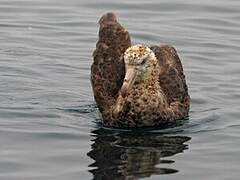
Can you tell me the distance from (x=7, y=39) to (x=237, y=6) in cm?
509

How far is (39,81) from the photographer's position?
1452 centimetres

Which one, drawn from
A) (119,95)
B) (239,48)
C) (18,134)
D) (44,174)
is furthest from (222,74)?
(44,174)

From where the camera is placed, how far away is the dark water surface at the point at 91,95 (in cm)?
1109

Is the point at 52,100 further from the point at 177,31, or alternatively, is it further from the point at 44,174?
the point at 177,31

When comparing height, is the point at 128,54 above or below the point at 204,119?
above

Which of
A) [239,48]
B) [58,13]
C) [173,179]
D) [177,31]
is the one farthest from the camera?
[58,13]

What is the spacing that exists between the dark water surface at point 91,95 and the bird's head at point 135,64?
60 cm

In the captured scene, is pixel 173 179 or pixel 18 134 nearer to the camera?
pixel 173 179

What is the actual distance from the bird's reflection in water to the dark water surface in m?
0.01

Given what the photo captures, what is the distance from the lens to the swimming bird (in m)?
12.3

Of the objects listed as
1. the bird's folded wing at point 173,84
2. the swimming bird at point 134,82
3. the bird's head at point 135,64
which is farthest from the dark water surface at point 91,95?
the bird's head at point 135,64

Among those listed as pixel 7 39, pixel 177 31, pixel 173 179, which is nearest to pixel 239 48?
pixel 177 31

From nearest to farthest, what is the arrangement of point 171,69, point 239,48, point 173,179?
point 173,179, point 171,69, point 239,48

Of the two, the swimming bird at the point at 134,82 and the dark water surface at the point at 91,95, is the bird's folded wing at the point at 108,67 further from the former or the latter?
the dark water surface at the point at 91,95
